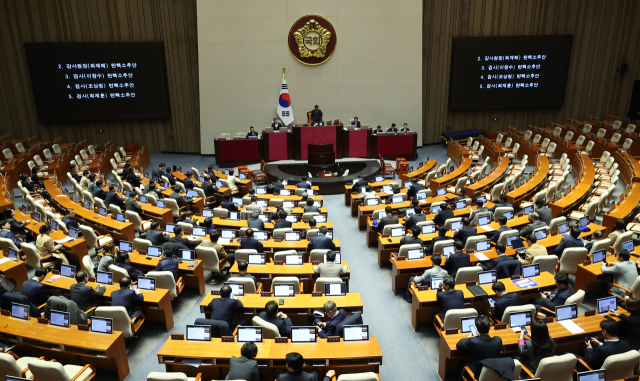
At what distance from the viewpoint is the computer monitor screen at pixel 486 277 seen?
6.97m

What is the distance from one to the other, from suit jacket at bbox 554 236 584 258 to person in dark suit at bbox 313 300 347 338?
446cm

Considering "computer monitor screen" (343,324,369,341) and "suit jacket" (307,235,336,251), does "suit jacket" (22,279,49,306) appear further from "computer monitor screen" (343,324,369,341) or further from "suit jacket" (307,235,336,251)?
"computer monitor screen" (343,324,369,341)

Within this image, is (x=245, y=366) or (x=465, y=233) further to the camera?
(x=465, y=233)

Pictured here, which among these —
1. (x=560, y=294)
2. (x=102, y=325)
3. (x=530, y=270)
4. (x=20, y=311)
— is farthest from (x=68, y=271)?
(x=560, y=294)

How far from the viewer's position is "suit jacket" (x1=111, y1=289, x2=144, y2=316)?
660 centimetres

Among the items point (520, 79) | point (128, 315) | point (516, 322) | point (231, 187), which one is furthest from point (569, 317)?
point (520, 79)

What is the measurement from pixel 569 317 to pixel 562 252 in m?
2.29

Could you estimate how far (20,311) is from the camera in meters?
6.23

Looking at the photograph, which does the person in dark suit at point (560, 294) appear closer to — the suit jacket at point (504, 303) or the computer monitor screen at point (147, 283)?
the suit jacket at point (504, 303)

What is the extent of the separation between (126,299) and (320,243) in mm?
3509

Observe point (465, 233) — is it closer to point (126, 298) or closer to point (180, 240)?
point (180, 240)

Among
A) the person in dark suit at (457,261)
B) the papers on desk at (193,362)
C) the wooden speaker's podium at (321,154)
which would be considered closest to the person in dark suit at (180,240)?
the papers on desk at (193,362)

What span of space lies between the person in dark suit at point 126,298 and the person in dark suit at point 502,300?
521 cm

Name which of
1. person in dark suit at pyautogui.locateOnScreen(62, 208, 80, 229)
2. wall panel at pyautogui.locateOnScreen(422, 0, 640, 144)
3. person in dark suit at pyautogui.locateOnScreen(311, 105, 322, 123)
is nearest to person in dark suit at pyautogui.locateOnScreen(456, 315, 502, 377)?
person in dark suit at pyautogui.locateOnScreen(62, 208, 80, 229)
